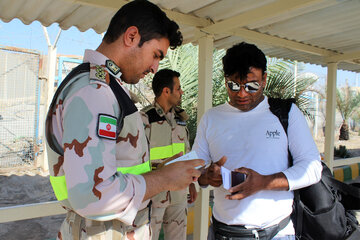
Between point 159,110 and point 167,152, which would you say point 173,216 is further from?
point 159,110

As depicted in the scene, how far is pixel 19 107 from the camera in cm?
650

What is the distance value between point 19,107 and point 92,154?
21.4 feet

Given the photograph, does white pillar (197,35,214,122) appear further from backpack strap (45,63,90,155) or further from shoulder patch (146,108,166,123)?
backpack strap (45,63,90,155)

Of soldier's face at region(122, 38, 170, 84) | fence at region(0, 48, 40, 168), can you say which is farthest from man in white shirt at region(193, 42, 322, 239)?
fence at region(0, 48, 40, 168)

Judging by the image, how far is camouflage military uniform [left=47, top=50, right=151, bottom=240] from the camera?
90 centimetres

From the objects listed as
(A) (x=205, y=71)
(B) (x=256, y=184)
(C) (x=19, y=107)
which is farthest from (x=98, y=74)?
(C) (x=19, y=107)

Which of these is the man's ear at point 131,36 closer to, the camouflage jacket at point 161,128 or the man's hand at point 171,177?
the man's hand at point 171,177

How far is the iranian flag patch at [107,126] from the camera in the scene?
92 cm

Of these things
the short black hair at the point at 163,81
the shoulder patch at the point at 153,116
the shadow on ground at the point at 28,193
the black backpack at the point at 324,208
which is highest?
the short black hair at the point at 163,81

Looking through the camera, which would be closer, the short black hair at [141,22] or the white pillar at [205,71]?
the short black hair at [141,22]

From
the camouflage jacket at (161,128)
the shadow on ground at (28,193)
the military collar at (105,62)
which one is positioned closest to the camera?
the military collar at (105,62)

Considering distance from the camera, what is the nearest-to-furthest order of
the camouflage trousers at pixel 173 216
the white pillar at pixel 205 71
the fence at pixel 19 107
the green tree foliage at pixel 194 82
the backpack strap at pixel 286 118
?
1. the backpack strap at pixel 286 118
2. the camouflage trousers at pixel 173 216
3. the white pillar at pixel 205 71
4. the green tree foliage at pixel 194 82
5. the fence at pixel 19 107

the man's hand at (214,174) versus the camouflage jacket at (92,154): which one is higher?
the camouflage jacket at (92,154)

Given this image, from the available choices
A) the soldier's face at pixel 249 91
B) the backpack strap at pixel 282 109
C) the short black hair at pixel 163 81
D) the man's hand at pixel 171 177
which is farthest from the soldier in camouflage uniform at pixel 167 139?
the man's hand at pixel 171 177
